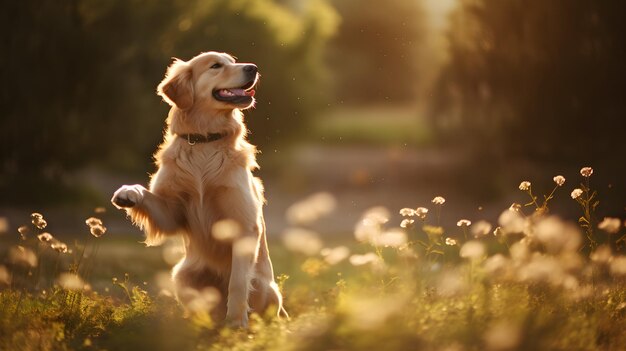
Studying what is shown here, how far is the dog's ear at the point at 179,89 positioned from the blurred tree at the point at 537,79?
11586 millimetres

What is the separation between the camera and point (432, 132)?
2256 cm

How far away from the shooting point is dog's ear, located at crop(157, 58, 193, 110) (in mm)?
7121

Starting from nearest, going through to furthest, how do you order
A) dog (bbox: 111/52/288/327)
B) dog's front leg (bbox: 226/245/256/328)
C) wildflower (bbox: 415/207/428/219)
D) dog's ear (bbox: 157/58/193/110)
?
wildflower (bbox: 415/207/428/219)
dog's front leg (bbox: 226/245/256/328)
dog (bbox: 111/52/288/327)
dog's ear (bbox: 157/58/193/110)

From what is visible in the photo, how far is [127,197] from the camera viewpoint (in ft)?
21.0

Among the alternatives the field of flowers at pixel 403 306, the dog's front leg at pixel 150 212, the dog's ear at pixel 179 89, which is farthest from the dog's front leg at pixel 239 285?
the dog's ear at pixel 179 89

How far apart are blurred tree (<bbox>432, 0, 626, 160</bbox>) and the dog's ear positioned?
11586 mm

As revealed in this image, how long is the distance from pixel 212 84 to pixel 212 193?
92 cm

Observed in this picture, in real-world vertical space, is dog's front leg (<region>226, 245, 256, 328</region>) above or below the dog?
below

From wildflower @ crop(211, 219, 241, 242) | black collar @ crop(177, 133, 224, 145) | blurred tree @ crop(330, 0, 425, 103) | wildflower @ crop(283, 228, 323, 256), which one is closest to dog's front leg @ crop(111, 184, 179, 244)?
wildflower @ crop(211, 219, 241, 242)

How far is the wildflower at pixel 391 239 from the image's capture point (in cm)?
586

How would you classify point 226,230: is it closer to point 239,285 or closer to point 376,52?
point 239,285

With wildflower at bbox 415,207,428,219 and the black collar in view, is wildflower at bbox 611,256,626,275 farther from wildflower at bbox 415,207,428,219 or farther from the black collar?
the black collar

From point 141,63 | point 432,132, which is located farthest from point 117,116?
point 432,132

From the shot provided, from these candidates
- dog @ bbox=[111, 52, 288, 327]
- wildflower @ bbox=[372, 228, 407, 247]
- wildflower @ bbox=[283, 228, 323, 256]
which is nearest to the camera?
wildflower @ bbox=[283, 228, 323, 256]
